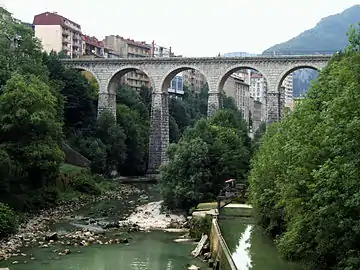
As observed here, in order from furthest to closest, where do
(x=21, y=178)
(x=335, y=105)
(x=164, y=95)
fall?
1. (x=164, y=95)
2. (x=21, y=178)
3. (x=335, y=105)

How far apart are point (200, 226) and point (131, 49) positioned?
3130 inches

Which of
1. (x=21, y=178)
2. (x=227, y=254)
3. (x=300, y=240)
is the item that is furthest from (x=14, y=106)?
(x=300, y=240)

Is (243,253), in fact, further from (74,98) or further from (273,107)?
(74,98)

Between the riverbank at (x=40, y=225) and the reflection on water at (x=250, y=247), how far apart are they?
9248 mm

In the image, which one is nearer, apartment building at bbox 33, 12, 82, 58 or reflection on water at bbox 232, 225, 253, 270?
reflection on water at bbox 232, 225, 253, 270

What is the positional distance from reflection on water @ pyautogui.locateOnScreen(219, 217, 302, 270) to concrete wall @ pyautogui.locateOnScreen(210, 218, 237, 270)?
0.41 metres

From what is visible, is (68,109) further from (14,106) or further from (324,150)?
(324,150)

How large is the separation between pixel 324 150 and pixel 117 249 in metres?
13.9

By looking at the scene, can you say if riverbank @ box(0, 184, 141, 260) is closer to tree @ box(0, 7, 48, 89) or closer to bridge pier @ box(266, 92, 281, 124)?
tree @ box(0, 7, 48, 89)

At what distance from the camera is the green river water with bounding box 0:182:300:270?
19.7m

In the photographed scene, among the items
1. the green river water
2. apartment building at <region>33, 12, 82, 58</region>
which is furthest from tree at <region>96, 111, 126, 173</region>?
the green river water

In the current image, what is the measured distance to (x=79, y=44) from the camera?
297 ft

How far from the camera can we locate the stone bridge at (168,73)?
178ft

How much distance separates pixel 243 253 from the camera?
793 inches
